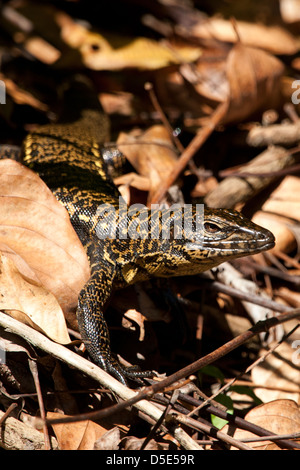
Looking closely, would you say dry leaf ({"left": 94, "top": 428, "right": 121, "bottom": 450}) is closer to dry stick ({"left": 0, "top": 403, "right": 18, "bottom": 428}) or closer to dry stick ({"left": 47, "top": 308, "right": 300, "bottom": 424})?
dry stick ({"left": 47, "top": 308, "right": 300, "bottom": 424})

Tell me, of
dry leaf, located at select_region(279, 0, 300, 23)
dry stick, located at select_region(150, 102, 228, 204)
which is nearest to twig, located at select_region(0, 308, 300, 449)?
dry stick, located at select_region(150, 102, 228, 204)

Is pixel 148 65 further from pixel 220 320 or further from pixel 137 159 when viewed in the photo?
pixel 220 320

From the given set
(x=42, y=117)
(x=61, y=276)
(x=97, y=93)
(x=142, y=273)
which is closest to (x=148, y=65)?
(x=97, y=93)

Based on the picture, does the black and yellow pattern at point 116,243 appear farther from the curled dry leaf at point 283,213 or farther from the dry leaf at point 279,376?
the curled dry leaf at point 283,213

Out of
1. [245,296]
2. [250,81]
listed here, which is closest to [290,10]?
[250,81]

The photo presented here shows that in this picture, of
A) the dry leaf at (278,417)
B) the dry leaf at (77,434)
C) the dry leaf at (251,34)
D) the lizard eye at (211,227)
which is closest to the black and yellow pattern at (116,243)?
the lizard eye at (211,227)
